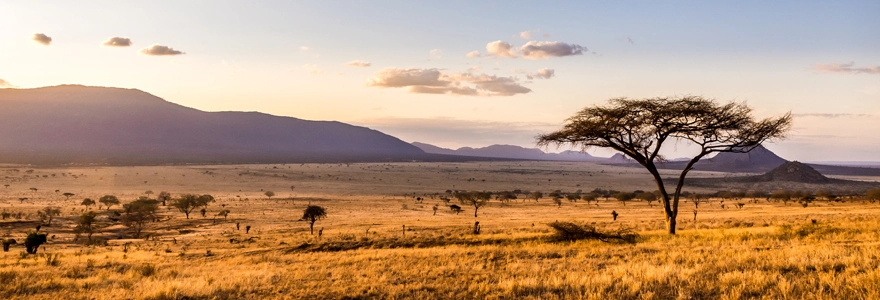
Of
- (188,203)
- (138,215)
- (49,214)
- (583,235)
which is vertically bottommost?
(49,214)

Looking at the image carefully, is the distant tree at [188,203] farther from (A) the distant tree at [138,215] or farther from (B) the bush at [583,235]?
(B) the bush at [583,235]

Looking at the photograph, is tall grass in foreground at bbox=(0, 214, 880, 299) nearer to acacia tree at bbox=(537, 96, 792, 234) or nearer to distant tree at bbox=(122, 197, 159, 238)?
acacia tree at bbox=(537, 96, 792, 234)

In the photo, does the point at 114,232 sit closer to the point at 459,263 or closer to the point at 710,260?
the point at 459,263

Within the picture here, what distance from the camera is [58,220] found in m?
49.6

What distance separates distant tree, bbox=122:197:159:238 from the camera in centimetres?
4572

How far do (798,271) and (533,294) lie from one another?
6.04 metres

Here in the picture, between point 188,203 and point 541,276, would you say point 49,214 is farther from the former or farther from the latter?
point 541,276

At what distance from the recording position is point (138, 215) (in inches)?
1837

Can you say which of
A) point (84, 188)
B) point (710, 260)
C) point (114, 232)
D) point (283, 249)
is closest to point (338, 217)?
point (114, 232)

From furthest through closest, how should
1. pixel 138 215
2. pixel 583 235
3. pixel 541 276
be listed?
pixel 138 215
pixel 583 235
pixel 541 276

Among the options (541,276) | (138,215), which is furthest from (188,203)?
(541,276)

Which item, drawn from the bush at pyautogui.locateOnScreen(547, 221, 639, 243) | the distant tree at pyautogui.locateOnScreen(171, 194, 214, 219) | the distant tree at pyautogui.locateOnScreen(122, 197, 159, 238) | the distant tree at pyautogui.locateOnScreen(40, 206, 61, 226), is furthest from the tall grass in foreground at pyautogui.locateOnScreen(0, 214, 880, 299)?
the distant tree at pyautogui.locateOnScreen(171, 194, 214, 219)

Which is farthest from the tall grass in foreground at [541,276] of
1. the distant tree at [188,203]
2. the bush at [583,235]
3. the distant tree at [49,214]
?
the distant tree at [188,203]

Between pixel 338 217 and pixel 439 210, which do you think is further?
pixel 439 210
